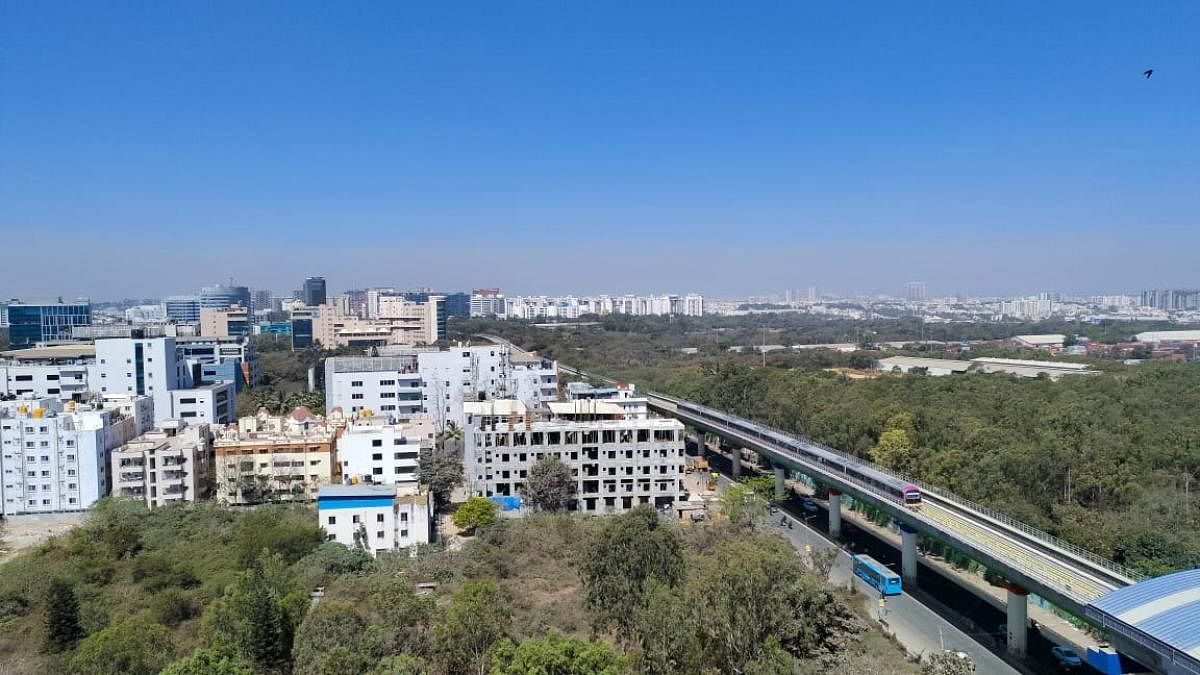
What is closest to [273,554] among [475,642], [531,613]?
[531,613]

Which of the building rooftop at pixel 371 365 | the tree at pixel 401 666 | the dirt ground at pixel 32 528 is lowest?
the dirt ground at pixel 32 528

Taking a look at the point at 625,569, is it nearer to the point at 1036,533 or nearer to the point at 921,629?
the point at 921,629

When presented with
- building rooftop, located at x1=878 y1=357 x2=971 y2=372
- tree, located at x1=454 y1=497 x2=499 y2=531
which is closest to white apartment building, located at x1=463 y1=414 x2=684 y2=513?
tree, located at x1=454 y1=497 x2=499 y2=531

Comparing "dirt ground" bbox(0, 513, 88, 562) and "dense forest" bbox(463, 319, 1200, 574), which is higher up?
"dense forest" bbox(463, 319, 1200, 574)

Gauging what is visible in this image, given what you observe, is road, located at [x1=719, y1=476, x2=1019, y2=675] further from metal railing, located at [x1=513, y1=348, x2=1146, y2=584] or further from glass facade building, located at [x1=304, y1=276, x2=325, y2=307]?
glass facade building, located at [x1=304, y1=276, x2=325, y2=307]

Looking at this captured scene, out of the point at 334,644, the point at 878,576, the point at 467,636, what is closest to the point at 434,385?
the point at 878,576

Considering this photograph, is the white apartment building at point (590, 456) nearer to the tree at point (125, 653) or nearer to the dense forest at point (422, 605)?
the dense forest at point (422, 605)

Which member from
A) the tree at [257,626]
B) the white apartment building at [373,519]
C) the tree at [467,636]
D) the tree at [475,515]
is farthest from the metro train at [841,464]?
the tree at [257,626]
